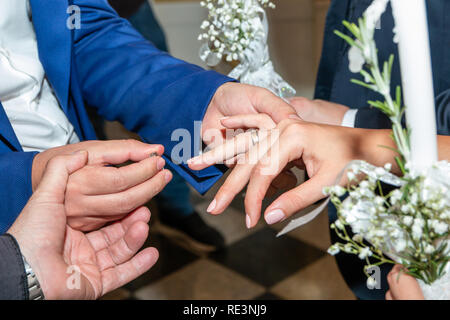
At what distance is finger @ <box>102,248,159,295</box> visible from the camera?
867mm

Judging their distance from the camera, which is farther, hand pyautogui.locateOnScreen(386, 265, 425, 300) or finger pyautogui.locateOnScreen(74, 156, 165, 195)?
finger pyautogui.locateOnScreen(74, 156, 165, 195)

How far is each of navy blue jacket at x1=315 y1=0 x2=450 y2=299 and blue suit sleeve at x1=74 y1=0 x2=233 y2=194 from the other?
1.15 ft

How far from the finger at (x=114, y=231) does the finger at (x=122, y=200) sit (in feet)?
0.22

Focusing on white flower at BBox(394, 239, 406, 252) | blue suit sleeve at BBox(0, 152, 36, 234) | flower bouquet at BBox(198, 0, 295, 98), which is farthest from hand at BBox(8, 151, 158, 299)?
white flower at BBox(394, 239, 406, 252)

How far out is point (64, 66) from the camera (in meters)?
1.08

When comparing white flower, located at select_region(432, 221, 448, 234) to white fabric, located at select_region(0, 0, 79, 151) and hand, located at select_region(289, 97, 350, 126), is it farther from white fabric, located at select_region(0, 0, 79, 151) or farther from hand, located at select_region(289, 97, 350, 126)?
white fabric, located at select_region(0, 0, 79, 151)

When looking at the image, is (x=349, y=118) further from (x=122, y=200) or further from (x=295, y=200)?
(x=122, y=200)

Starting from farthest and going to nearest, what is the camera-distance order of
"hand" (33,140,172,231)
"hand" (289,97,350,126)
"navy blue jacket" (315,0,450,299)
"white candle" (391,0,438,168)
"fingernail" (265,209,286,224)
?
"hand" (289,97,350,126), "navy blue jacket" (315,0,450,299), "hand" (33,140,172,231), "fingernail" (265,209,286,224), "white candle" (391,0,438,168)

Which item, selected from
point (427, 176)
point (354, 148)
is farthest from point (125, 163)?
point (427, 176)

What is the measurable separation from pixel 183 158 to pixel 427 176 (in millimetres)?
595

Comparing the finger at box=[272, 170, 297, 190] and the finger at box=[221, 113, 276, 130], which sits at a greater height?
the finger at box=[221, 113, 276, 130]

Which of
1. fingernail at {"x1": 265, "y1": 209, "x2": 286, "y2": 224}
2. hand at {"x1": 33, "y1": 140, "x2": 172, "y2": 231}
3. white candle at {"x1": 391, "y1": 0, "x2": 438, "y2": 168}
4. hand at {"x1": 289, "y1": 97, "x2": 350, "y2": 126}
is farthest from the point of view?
hand at {"x1": 289, "y1": 97, "x2": 350, "y2": 126}

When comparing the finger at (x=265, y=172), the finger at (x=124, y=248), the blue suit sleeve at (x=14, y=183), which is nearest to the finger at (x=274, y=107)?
the finger at (x=265, y=172)
